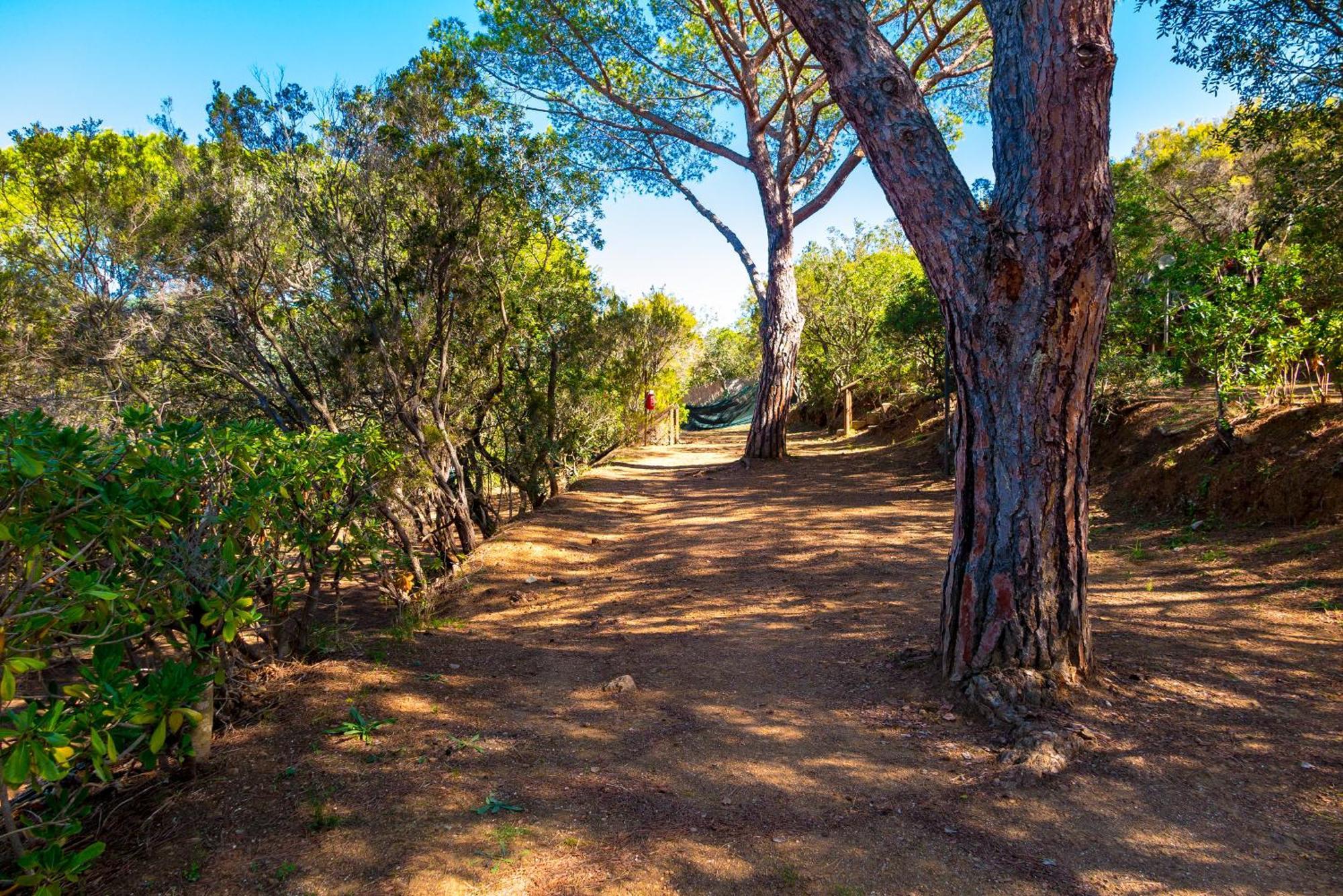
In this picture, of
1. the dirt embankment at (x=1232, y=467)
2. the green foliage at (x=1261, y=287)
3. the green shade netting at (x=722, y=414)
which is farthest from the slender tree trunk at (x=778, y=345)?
the green shade netting at (x=722, y=414)

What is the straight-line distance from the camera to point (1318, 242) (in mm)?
6508

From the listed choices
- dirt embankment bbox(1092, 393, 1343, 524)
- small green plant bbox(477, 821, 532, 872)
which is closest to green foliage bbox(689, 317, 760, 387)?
dirt embankment bbox(1092, 393, 1343, 524)

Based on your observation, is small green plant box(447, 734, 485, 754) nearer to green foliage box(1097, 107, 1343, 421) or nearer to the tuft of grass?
the tuft of grass

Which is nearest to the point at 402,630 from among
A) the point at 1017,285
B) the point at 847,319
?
the point at 1017,285

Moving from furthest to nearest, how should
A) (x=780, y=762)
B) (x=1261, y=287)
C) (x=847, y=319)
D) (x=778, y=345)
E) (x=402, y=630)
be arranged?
(x=847, y=319) → (x=778, y=345) → (x=1261, y=287) → (x=402, y=630) → (x=780, y=762)

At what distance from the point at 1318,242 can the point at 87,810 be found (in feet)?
30.6

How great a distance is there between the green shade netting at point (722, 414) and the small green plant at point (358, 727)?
88.0ft

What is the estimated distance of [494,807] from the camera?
109 inches

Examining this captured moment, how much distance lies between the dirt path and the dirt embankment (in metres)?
0.54

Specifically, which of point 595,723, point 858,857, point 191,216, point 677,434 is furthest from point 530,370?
point 677,434

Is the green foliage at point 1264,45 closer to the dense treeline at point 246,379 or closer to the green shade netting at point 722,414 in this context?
the dense treeline at point 246,379

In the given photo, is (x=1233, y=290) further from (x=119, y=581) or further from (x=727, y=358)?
(x=727, y=358)

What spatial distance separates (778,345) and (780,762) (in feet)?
35.5

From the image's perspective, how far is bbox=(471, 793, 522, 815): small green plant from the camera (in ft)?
8.98
